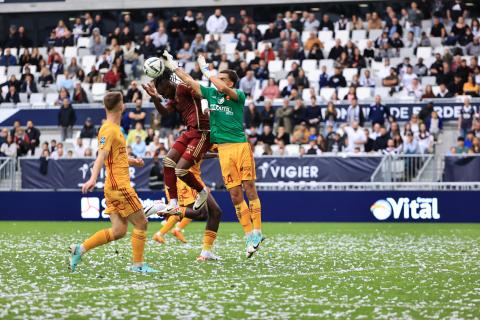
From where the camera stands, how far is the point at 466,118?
2933 cm

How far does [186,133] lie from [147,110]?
18034 millimetres

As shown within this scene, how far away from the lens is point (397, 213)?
27547 mm

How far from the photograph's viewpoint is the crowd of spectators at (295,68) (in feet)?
97.6

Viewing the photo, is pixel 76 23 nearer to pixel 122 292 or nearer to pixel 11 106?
pixel 11 106

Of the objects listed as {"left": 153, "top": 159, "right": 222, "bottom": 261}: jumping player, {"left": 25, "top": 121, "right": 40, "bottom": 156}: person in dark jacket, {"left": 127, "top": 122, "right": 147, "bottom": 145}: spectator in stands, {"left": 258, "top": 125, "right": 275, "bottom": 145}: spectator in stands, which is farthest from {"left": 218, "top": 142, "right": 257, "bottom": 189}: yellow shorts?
{"left": 25, "top": 121, "right": 40, "bottom": 156}: person in dark jacket

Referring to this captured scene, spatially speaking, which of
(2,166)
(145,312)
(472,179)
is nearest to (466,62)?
(472,179)

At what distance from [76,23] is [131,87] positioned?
747cm

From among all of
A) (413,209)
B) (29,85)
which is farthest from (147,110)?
(413,209)

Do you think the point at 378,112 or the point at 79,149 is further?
the point at 79,149

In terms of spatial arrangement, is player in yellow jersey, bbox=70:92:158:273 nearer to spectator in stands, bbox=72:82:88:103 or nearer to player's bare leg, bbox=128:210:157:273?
player's bare leg, bbox=128:210:157:273

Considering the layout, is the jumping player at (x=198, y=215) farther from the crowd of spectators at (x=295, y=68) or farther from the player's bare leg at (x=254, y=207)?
the crowd of spectators at (x=295, y=68)

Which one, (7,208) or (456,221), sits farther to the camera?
(7,208)

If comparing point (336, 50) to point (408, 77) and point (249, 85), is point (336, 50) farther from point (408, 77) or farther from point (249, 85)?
point (249, 85)

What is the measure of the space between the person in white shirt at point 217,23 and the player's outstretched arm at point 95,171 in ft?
85.9
